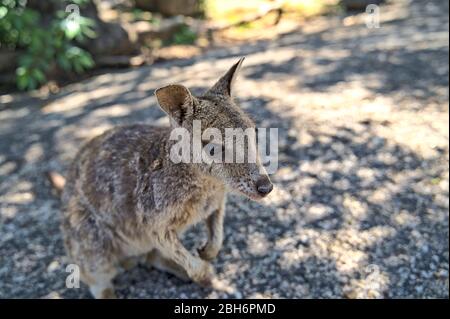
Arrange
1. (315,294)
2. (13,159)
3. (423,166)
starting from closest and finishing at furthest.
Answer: (315,294) → (423,166) → (13,159)

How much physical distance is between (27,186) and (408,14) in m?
7.33

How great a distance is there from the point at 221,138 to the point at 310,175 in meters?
2.11

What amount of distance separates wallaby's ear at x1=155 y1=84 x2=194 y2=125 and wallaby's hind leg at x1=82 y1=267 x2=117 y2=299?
1.29 meters

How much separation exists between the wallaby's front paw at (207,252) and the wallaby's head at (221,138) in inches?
34.1

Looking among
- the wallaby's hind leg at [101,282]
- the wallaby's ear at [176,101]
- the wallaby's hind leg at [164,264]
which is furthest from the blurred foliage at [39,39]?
the wallaby's ear at [176,101]

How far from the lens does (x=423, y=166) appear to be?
15.0ft

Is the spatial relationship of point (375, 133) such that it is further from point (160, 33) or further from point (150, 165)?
point (160, 33)

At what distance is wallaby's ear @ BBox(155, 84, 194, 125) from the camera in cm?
263

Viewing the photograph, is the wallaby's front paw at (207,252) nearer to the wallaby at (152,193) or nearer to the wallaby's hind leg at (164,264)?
the wallaby at (152,193)

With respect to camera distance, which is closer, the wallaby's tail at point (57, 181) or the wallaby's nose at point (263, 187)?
the wallaby's nose at point (263, 187)

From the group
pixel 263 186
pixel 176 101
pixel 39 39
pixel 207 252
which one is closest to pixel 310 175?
pixel 207 252

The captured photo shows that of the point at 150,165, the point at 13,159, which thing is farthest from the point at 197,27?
the point at 150,165

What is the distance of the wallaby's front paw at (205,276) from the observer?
3.42 m

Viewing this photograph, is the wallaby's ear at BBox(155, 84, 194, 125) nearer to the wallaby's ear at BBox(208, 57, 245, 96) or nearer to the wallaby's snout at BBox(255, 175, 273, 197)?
the wallaby's ear at BBox(208, 57, 245, 96)
